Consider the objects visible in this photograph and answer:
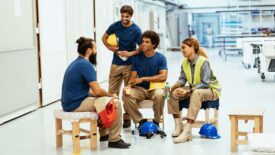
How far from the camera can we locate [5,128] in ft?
21.1

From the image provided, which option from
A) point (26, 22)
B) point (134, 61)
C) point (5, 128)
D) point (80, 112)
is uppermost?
point (26, 22)

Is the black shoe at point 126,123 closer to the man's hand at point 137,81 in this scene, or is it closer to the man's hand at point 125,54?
the man's hand at point 137,81

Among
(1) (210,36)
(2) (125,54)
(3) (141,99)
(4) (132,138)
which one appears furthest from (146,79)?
(1) (210,36)

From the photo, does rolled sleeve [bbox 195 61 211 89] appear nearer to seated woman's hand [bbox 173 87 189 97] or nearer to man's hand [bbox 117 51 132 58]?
seated woman's hand [bbox 173 87 189 97]

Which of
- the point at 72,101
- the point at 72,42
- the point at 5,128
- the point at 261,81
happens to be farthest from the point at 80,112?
the point at 261,81

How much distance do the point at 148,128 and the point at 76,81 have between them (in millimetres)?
1093

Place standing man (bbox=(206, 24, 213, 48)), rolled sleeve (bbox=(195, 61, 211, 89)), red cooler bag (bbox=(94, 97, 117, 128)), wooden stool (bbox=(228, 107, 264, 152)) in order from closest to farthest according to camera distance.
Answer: wooden stool (bbox=(228, 107, 264, 152)) → red cooler bag (bbox=(94, 97, 117, 128)) → rolled sleeve (bbox=(195, 61, 211, 89)) → standing man (bbox=(206, 24, 213, 48))

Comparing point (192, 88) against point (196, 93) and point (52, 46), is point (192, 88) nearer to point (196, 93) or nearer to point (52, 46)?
point (196, 93)

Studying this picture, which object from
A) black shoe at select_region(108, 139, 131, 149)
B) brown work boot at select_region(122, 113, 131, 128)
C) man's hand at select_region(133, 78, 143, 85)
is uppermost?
man's hand at select_region(133, 78, 143, 85)

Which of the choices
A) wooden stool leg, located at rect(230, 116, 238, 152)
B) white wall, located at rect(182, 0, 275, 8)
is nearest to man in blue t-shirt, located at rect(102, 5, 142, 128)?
wooden stool leg, located at rect(230, 116, 238, 152)

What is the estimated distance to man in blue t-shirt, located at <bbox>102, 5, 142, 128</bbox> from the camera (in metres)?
5.90

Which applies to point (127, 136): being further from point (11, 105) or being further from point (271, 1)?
point (271, 1)

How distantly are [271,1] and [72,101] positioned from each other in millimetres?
21882

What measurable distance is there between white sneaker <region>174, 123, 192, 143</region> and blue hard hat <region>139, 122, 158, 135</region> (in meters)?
0.37
